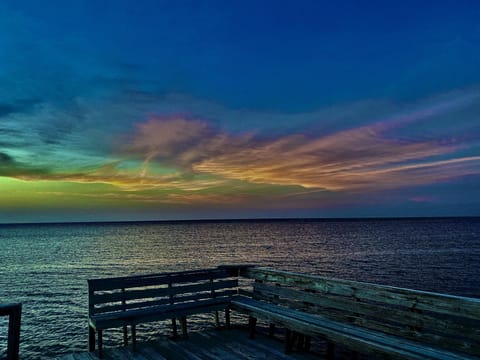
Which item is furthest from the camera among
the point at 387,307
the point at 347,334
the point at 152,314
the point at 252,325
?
the point at 252,325

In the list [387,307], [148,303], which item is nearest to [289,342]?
[387,307]

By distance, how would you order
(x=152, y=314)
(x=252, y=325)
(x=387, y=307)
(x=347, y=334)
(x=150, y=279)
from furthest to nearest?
(x=150, y=279), (x=252, y=325), (x=152, y=314), (x=387, y=307), (x=347, y=334)

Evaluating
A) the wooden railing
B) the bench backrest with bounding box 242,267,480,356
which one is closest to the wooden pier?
the bench backrest with bounding box 242,267,480,356

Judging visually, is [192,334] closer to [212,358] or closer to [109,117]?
[212,358]

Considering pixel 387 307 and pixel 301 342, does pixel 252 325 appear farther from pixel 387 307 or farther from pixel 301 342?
pixel 387 307

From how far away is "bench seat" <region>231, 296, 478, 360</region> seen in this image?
4.79m

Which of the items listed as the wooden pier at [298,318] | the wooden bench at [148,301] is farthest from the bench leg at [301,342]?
the wooden bench at [148,301]

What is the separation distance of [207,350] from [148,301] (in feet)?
5.58

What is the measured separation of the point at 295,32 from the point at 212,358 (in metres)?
13.3

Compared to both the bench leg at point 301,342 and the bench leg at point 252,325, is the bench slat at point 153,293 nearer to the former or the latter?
the bench leg at point 252,325

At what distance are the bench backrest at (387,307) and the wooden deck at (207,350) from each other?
2.88 ft

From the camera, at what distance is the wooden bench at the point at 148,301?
6.81 m

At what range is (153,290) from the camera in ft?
24.8

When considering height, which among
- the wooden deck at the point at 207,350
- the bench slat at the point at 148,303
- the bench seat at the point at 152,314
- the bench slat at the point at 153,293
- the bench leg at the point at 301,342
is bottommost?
the wooden deck at the point at 207,350
